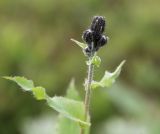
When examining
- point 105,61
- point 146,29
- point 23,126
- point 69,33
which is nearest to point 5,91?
point 23,126

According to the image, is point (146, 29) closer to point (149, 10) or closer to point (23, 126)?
point (149, 10)

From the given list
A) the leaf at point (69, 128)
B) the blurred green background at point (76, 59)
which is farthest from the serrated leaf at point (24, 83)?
the blurred green background at point (76, 59)

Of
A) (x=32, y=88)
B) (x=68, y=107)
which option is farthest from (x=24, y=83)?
(x=68, y=107)

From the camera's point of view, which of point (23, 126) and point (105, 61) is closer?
point (23, 126)

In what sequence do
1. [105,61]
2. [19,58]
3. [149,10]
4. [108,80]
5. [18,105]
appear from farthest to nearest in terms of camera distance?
1. [149,10]
2. [105,61]
3. [19,58]
4. [18,105]
5. [108,80]

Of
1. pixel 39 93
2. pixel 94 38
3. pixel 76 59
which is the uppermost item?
pixel 76 59

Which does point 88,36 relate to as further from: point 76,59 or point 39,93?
point 76,59
